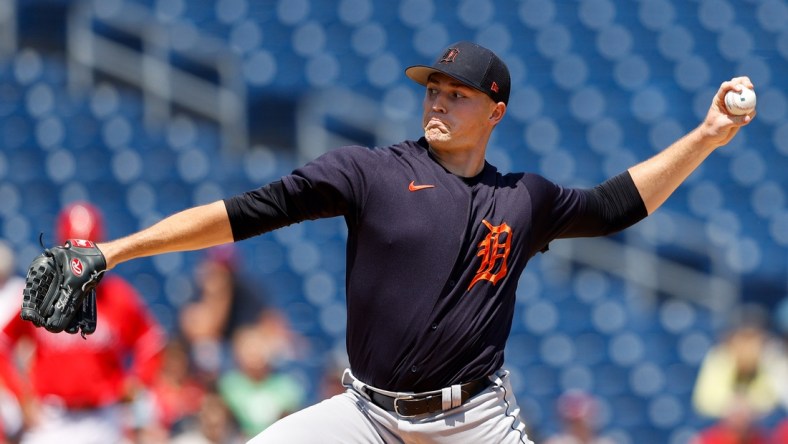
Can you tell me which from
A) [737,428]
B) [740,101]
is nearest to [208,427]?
[737,428]

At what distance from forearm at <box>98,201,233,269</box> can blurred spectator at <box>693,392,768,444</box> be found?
5058 mm

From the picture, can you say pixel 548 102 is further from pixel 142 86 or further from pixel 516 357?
pixel 142 86

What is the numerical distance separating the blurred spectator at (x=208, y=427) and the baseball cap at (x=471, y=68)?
11.5 ft

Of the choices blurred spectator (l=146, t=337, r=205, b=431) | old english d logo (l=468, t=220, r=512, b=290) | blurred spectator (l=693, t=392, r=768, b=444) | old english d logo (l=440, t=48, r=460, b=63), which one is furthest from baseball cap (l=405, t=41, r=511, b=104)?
blurred spectator (l=693, t=392, r=768, b=444)

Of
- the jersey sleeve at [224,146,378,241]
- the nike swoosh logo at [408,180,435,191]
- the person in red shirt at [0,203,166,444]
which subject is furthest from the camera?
the person in red shirt at [0,203,166,444]

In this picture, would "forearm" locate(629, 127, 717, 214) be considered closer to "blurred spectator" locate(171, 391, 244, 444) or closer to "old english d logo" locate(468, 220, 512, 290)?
"old english d logo" locate(468, 220, 512, 290)

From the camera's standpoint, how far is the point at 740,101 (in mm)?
3600

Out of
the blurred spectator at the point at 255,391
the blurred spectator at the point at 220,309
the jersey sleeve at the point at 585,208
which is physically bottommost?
the blurred spectator at the point at 255,391

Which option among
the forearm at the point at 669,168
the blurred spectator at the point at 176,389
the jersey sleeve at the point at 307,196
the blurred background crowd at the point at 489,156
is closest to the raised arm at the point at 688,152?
the forearm at the point at 669,168

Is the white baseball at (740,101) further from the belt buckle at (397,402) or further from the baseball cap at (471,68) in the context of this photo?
the belt buckle at (397,402)

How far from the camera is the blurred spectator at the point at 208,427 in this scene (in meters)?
6.54

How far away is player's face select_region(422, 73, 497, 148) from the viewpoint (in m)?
3.47

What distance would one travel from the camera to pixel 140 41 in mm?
9391

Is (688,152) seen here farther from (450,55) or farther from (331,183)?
(331,183)
